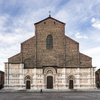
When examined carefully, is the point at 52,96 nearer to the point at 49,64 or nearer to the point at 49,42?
the point at 49,64

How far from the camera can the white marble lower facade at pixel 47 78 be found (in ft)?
86.3

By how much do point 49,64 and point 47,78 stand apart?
263 cm

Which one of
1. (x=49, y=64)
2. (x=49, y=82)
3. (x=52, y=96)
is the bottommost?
(x=52, y=96)

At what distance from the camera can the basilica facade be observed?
2645 cm

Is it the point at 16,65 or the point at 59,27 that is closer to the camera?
the point at 16,65

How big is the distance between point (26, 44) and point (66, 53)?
7.92 metres

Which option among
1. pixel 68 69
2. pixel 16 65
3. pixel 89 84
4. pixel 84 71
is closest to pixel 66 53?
pixel 68 69

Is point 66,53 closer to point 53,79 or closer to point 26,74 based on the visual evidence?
point 53,79

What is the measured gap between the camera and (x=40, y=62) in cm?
2725

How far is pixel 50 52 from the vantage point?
27609 mm

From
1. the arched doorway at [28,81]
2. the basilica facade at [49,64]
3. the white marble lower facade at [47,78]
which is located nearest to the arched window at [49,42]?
the basilica facade at [49,64]


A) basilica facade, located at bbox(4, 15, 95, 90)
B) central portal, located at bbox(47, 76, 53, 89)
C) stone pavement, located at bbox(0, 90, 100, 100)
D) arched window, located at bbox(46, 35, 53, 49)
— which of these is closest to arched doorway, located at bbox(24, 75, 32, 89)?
basilica facade, located at bbox(4, 15, 95, 90)

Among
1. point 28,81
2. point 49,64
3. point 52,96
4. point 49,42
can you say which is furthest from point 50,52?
point 52,96

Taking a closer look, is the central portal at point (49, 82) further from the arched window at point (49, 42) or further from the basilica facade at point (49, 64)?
the arched window at point (49, 42)
